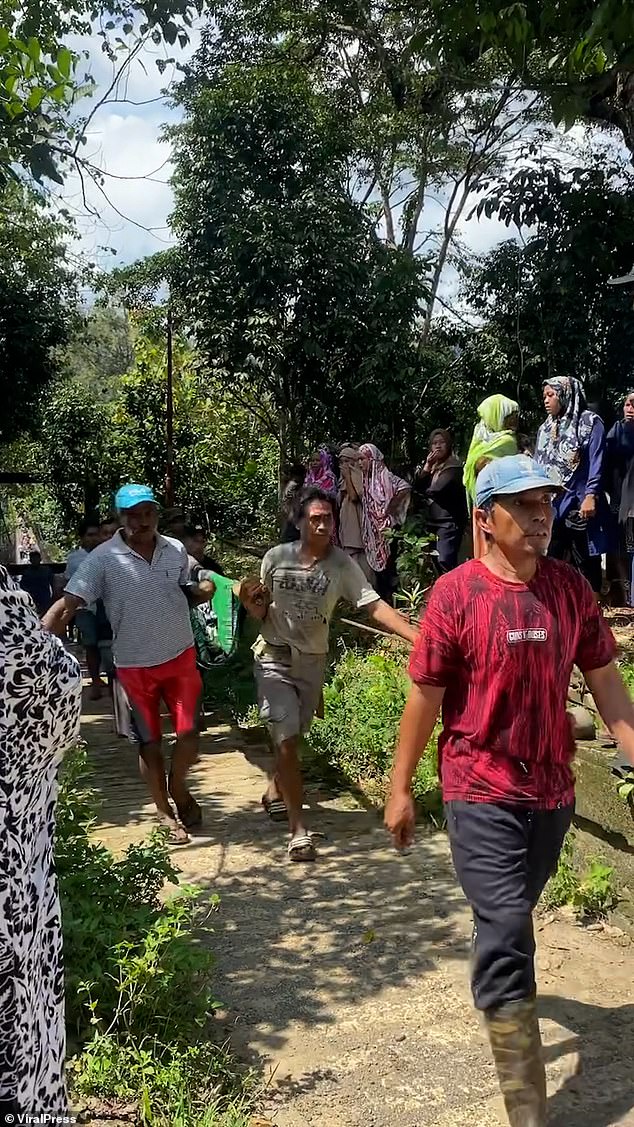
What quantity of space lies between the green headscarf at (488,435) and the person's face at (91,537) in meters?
4.51

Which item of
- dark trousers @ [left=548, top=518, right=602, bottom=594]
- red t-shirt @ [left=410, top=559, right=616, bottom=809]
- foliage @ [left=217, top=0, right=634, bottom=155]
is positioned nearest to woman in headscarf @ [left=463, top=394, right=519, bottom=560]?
dark trousers @ [left=548, top=518, right=602, bottom=594]

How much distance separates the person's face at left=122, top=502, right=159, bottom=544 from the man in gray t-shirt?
0.60 m

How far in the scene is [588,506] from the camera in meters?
7.14

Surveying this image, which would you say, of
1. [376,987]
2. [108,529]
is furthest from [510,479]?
[108,529]

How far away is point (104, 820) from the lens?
5820 millimetres

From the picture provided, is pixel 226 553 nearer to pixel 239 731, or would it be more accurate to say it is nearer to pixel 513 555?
pixel 239 731

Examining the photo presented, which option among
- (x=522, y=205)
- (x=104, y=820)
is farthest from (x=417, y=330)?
(x=104, y=820)

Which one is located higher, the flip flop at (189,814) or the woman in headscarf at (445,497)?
the woman in headscarf at (445,497)

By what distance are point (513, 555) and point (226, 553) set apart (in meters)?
13.6

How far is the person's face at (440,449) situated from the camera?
9.08 metres

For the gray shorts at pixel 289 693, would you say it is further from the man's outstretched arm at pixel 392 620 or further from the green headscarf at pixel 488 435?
the green headscarf at pixel 488 435

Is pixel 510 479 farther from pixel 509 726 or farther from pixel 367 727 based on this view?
pixel 367 727

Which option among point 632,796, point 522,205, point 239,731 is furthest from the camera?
point 522,205

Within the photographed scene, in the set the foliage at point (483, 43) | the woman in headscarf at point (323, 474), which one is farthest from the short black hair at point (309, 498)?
the woman in headscarf at point (323, 474)
